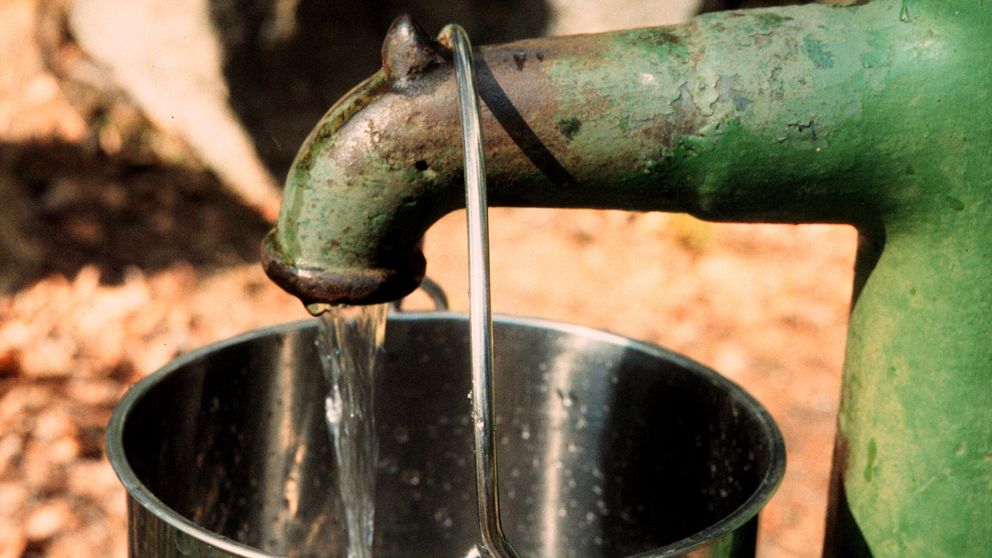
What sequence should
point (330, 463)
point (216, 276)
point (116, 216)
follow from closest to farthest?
point (330, 463), point (216, 276), point (116, 216)

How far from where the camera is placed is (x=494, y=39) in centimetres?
356

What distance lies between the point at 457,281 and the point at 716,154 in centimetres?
223

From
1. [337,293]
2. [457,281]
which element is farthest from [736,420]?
[457,281]

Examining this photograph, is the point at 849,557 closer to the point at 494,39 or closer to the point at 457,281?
the point at 457,281

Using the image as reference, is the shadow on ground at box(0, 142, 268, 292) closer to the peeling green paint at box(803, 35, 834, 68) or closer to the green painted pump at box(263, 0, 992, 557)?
the green painted pump at box(263, 0, 992, 557)

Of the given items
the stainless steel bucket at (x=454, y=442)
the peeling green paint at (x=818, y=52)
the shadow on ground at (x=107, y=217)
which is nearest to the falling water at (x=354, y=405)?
the stainless steel bucket at (x=454, y=442)

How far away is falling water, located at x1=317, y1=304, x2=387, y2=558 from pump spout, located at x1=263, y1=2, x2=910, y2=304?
22 centimetres

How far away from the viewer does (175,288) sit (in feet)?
9.88

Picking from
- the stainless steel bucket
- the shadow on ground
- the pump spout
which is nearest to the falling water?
the stainless steel bucket

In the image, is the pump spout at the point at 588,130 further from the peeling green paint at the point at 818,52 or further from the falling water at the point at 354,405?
the falling water at the point at 354,405

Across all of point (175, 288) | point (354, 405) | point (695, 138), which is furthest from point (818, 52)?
point (175, 288)

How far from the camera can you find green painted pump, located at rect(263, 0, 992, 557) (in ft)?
3.11

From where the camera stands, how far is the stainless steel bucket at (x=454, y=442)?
126 centimetres

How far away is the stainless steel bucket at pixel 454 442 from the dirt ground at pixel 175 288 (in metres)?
0.87
